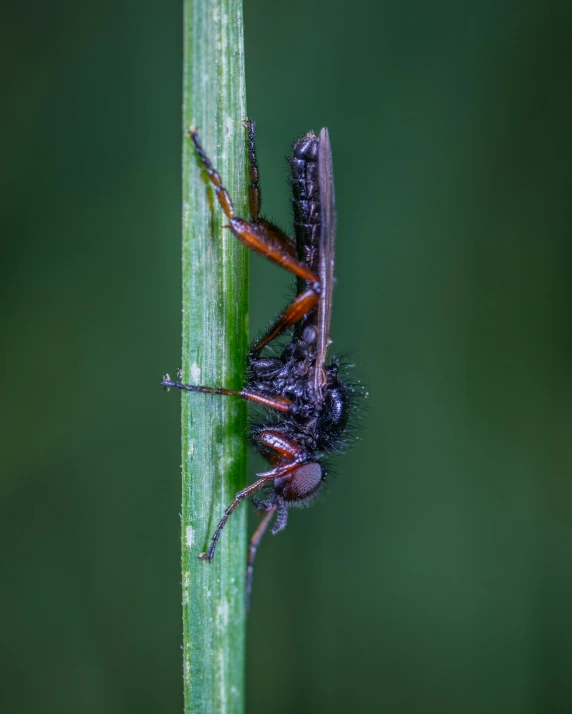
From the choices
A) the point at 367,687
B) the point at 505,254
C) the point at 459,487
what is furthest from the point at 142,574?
the point at 505,254

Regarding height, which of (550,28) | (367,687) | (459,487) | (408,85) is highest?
(550,28)

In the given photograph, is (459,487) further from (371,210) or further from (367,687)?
(371,210)

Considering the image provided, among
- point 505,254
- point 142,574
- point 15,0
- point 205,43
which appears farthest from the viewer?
point 505,254

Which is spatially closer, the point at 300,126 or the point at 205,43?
the point at 205,43

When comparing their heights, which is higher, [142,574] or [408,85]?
[408,85]

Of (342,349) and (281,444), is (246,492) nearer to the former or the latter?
(281,444)

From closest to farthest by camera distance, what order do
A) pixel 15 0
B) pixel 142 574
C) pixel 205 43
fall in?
pixel 205 43 < pixel 15 0 < pixel 142 574

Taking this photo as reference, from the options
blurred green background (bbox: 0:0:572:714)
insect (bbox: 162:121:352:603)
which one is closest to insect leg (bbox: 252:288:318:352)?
insect (bbox: 162:121:352:603)
